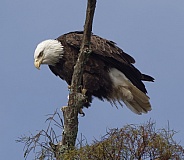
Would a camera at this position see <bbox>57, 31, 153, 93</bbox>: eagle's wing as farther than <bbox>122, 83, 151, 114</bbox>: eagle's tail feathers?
No

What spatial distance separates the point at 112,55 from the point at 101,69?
10.6 inches

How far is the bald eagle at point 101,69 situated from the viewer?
315 inches

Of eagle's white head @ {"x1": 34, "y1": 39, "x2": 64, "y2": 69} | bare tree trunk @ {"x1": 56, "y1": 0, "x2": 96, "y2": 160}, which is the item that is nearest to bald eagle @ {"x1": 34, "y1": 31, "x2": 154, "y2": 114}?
eagle's white head @ {"x1": 34, "y1": 39, "x2": 64, "y2": 69}

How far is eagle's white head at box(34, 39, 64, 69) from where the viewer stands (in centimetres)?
810

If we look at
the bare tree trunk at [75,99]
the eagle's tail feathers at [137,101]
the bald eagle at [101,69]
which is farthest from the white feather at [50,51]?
the bare tree trunk at [75,99]

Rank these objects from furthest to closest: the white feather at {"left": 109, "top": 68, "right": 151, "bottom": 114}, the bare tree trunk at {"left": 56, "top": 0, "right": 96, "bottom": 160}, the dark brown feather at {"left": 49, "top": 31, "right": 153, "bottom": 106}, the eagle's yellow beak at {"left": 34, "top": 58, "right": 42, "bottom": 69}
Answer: the white feather at {"left": 109, "top": 68, "right": 151, "bottom": 114} < the eagle's yellow beak at {"left": 34, "top": 58, "right": 42, "bottom": 69} < the dark brown feather at {"left": 49, "top": 31, "right": 153, "bottom": 106} < the bare tree trunk at {"left": 56, "top": 0, "right": 96, "bottom": 160}

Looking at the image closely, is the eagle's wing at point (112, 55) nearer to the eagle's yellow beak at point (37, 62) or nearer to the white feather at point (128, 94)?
the white feather at point (128, 94)

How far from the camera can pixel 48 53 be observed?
323 inches

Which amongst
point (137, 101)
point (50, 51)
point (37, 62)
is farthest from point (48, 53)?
point (137, 101)

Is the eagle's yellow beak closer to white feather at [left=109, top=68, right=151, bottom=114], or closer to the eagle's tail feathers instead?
white feather at [left=109, top=68, right=151, bottom=114]

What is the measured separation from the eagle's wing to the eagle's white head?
0.52 feet

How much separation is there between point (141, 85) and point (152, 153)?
13.7 feet

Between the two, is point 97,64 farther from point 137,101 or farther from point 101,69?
point 137,101

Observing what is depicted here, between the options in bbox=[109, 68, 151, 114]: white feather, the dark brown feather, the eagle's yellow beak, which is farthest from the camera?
bbox=[109, 68, 151, 114]: white feather
